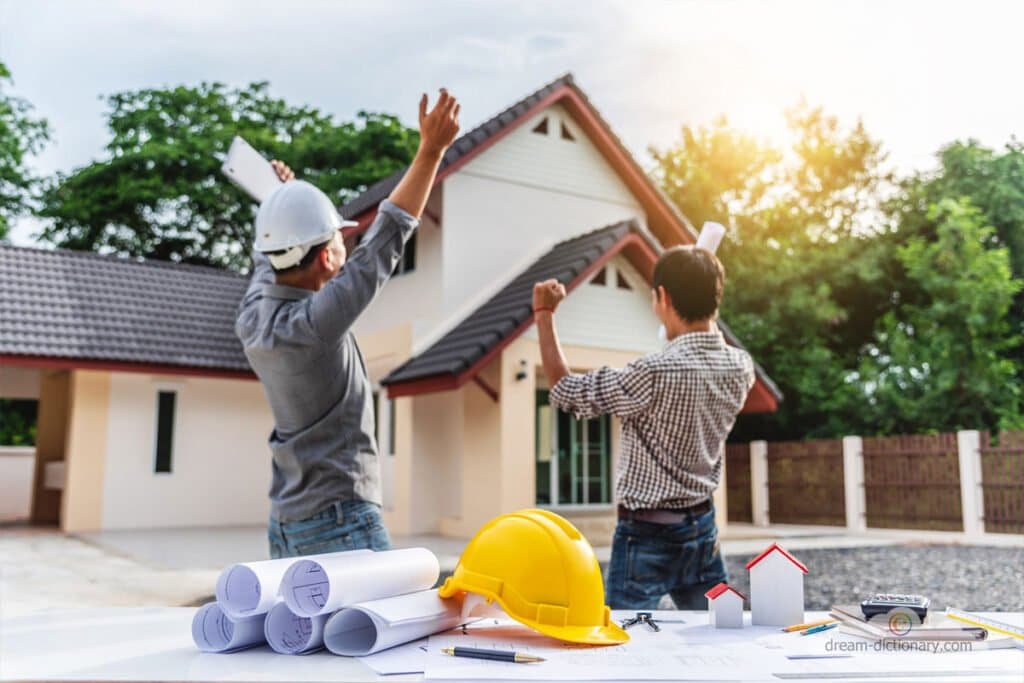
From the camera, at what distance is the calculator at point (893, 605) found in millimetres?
1658

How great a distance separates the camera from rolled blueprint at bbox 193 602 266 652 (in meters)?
1.43

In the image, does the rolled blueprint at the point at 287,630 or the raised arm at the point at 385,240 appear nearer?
the rolled blueprint at the point at 287,630

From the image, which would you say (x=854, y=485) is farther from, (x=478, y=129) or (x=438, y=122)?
(x=438, y=122)

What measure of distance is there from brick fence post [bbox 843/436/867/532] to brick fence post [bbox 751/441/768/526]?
166 centimetres

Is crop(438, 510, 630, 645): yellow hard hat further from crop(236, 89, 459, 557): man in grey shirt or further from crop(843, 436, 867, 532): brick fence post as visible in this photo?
crop(843, 436, 867, 532): brick fence post

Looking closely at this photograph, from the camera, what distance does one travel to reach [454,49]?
4.59 m

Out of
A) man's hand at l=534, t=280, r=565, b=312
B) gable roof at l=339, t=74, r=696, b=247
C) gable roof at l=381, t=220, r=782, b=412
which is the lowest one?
man's hand at l=534, t=280, r=565, b=312

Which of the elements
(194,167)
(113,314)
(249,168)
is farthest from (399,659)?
(194,167)

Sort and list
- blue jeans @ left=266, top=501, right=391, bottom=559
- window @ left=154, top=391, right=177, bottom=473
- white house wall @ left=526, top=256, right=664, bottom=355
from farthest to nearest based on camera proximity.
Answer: window @ left=154, top=391, right=177, bottom=473, white house wall @ left=526, top=256, right=664, bottom=355, blue jeans @ left=266, top=501, right=391, bottom=559

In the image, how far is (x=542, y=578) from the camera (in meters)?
1.54

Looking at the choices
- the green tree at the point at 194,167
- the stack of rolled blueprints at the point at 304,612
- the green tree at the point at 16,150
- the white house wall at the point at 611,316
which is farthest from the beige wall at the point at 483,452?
the green tree at the point at 16,150

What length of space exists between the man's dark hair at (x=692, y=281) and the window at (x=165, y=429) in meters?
12.9

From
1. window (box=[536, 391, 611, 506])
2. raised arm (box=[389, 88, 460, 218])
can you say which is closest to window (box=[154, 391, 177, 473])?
window (box=[536, 391, 611, 506])

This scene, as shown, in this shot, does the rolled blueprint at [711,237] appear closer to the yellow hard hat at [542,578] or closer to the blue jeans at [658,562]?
the blue jeans at [658,562]
